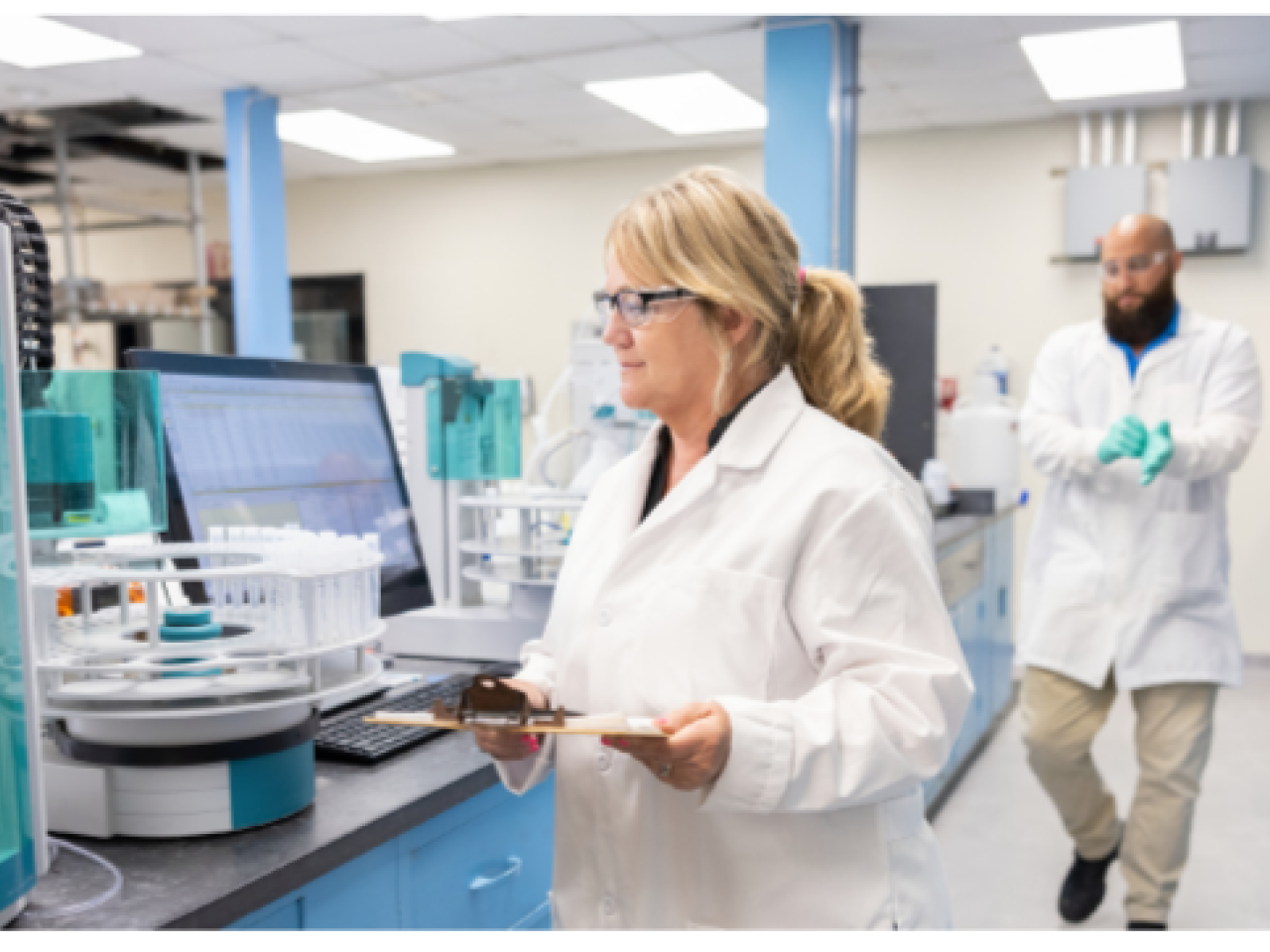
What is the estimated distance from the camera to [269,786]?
110cm

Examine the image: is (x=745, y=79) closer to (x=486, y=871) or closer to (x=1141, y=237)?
(x=1141, y=237)

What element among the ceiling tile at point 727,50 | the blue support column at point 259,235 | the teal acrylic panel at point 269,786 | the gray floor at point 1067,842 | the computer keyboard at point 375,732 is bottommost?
the gray floor at point 1067,842

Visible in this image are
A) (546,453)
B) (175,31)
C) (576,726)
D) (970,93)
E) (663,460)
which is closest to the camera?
(576,726)

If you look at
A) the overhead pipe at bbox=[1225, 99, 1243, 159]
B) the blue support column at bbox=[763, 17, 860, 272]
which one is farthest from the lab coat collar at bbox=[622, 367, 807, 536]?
the overhead pipe at bbox=[1225, 99, 1243, 159]

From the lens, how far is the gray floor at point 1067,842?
270cm

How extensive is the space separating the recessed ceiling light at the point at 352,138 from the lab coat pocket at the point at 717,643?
5.14 m

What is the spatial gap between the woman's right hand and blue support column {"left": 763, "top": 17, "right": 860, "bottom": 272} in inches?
128

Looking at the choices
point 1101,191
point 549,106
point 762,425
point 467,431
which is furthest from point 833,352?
point 1101,191

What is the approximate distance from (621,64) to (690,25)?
0.53 meters

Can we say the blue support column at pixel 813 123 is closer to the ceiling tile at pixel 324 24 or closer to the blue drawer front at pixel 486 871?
the ceiling tile at pixel 324 24

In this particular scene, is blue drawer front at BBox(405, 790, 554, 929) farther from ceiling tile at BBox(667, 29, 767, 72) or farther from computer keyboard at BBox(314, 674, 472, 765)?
ceiling tile at BBox(667, 29, 767, 72)

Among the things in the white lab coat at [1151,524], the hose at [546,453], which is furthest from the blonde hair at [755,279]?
the white lab coat at [1151,524]

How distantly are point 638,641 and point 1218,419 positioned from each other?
6.51 feet

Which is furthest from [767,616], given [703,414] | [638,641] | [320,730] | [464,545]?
[464,545]
